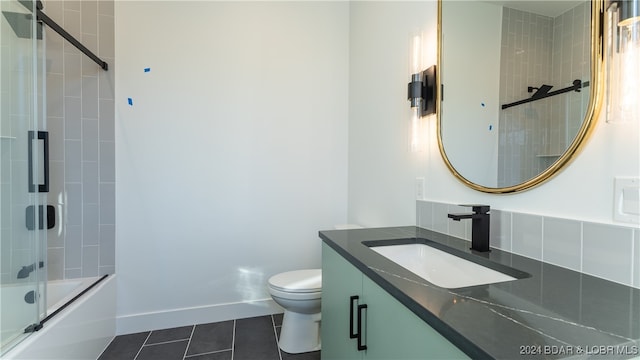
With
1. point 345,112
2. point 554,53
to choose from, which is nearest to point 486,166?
point 554,53

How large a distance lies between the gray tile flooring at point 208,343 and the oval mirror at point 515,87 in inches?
59.6

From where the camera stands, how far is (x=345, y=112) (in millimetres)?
→ 2525

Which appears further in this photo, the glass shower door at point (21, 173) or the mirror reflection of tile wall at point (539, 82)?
the glass shower door at point (21, 173)

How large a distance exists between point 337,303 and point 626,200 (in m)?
0.95

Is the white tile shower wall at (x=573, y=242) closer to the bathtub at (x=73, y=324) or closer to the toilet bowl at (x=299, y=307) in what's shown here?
the toilet bowl at (x=299, y=307)

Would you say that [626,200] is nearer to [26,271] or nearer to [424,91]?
[424,91]

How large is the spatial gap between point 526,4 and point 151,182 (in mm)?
2300

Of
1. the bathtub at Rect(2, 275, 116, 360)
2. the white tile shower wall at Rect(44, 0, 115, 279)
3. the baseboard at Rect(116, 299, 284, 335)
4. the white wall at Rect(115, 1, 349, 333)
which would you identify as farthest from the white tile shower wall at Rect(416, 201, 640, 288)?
the white tile shower wall at Rect(44, 0, 115, 279)

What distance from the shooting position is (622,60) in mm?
731

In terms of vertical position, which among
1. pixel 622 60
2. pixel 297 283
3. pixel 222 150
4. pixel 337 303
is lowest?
pixel 297 283

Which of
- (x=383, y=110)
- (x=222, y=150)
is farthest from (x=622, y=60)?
(x=222, y=150)

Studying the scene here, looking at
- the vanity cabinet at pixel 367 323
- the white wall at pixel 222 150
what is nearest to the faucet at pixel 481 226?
the vanity cabinet at pixel 367 323

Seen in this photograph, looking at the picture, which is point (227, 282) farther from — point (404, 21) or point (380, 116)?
point (404, 21)

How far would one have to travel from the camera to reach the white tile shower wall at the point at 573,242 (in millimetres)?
706
